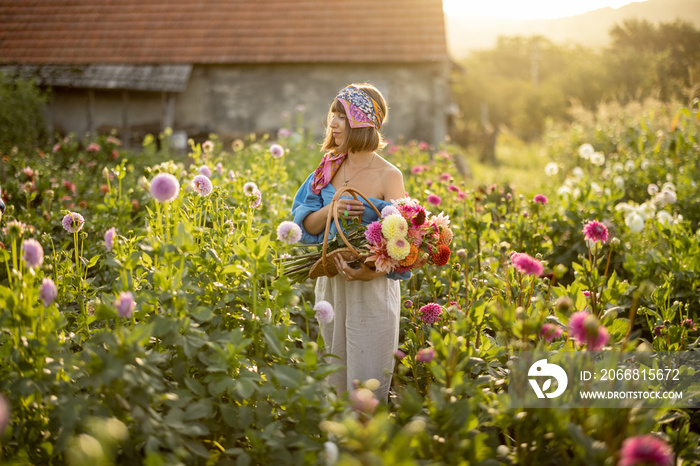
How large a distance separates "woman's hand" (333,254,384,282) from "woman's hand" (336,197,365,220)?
0.21 meters

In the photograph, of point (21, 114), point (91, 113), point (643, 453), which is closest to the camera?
point (643, 453)

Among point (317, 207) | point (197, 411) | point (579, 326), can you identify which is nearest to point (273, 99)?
point (317, 207)

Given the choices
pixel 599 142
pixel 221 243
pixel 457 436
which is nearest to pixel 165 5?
pixel 599 142

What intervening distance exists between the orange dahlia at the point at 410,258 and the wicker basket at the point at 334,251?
0.18 metres

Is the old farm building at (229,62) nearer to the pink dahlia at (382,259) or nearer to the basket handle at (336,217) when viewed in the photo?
the basket handle at (336,217)

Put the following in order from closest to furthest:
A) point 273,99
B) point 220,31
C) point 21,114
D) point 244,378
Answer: point 244,378 → point 21,114 → point 273,99 → point 220,31

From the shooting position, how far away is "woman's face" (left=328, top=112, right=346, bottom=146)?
8.23ft

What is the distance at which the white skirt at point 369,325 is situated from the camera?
8.01 ft

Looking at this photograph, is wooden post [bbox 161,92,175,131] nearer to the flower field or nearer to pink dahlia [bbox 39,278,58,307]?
the flower field

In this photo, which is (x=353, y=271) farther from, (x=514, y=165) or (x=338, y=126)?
(x=514, y=165)

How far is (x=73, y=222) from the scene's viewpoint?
2207 mm

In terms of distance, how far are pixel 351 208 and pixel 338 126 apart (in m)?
0.42

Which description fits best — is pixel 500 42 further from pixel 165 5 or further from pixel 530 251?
pixel 530 251

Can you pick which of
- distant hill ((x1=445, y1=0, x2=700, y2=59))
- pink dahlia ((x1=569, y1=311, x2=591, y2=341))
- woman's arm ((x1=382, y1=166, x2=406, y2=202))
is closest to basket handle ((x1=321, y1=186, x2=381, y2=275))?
woman's arm ((x1=382, y1=166, x2=406, y2=202))
